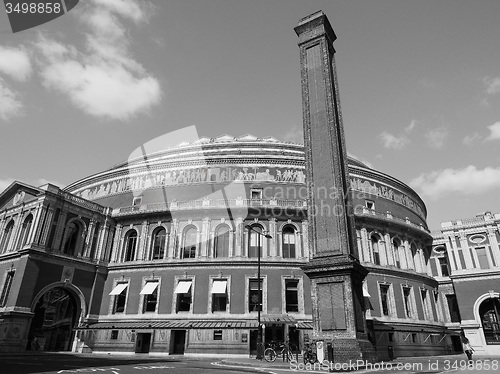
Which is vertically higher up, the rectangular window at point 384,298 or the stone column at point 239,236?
the stone column at point 239,236

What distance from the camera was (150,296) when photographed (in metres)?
33.8

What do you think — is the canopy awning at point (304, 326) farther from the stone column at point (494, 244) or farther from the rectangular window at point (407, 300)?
the stone column at point (494, 244)

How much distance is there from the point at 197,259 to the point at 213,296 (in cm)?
359

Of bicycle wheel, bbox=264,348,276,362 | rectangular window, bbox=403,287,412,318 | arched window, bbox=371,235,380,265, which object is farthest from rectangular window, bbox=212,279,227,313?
rectangular window, bbox=403,287,412,318

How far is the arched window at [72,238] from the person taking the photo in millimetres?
33000

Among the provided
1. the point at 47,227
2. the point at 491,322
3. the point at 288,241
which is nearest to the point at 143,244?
the point at 47,227

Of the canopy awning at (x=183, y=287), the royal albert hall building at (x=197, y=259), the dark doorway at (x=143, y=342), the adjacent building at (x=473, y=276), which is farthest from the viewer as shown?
the adjacent building at (x=473, y=276)

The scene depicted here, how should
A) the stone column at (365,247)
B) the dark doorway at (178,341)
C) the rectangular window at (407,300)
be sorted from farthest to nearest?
1. the rectangular window at (407,300)
2. the stone column at (365,247)
3. the dark doorway at (178,341)

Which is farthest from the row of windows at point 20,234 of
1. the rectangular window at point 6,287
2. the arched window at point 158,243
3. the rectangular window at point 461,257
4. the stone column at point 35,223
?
the rectangular window at point 461,257

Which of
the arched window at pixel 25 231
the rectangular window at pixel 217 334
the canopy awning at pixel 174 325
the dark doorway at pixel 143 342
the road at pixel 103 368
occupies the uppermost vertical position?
the arched window at pixel 25 231

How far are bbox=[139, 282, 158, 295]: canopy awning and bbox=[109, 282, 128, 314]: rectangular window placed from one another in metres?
2.22

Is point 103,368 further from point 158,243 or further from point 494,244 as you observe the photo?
point 494,244

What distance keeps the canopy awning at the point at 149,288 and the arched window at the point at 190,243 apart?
3.55m

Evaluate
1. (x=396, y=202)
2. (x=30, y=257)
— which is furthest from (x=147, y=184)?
(x=396, y=202)
